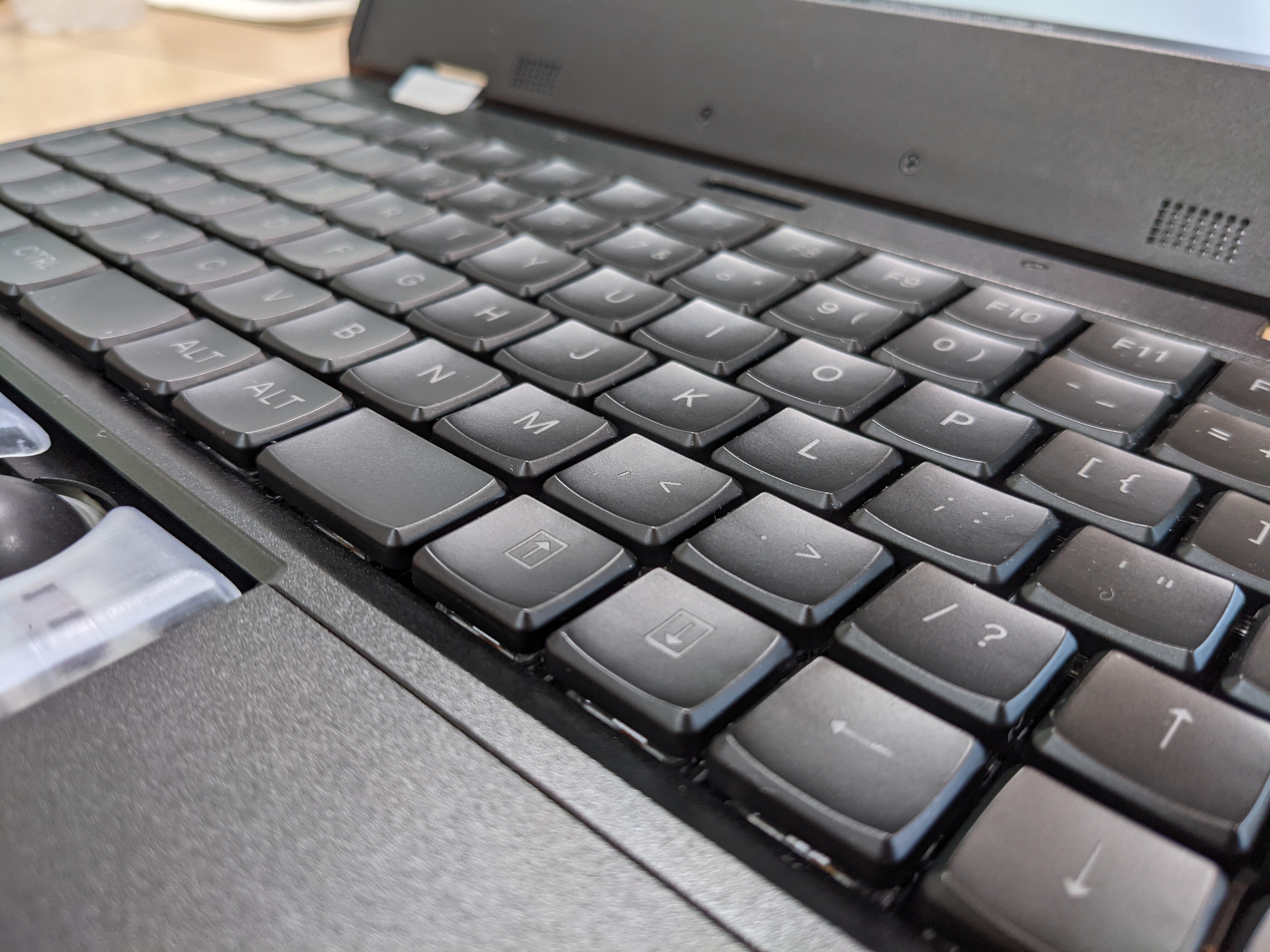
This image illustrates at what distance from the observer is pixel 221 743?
27 cm

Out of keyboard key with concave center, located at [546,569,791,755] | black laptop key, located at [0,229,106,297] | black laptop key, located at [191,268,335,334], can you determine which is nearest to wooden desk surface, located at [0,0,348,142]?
black laptop key, located at [0,229,106,297]

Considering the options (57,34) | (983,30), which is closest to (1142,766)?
(983,30)

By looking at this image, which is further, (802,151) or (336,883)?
(802,151)

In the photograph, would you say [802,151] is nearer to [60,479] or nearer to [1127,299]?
[1127,299]

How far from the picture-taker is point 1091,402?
406mm

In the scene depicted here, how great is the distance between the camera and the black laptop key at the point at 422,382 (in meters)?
0.40

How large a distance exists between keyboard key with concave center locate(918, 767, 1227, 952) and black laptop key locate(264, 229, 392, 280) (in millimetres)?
428

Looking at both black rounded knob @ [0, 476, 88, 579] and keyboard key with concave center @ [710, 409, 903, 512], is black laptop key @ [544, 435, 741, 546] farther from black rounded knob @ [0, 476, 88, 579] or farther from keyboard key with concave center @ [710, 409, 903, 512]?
black rounded knob @ [0, 476, 88, 579]

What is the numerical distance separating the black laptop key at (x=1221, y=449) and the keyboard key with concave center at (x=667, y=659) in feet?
0.67

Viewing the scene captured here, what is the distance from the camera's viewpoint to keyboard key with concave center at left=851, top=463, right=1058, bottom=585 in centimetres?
32

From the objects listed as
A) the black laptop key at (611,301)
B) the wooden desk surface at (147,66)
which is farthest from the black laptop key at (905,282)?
the wooden desk surface at (147,66)

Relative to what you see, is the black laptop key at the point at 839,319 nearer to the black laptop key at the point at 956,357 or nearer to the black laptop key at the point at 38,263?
the black laptop key at the point at 956,357

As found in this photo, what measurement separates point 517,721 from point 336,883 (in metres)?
0.07

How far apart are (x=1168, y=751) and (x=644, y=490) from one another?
18 centimetres
